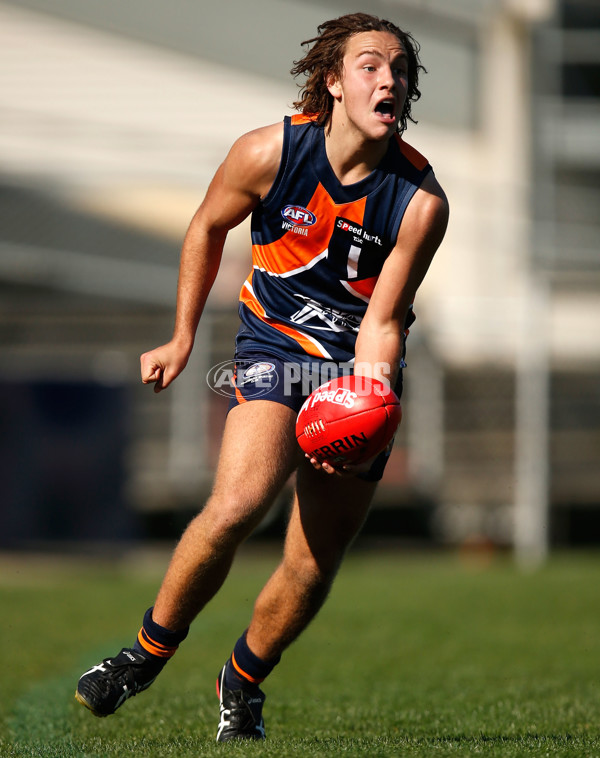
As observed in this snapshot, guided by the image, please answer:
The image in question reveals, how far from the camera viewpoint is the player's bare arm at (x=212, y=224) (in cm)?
401

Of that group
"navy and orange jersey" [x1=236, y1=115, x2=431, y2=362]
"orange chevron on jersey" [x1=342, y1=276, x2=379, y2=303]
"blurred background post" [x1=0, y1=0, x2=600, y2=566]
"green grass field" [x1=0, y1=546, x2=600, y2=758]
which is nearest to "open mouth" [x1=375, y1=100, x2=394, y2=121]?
"navy and orange jersey" [x1=236, y1=115, x2=431, y2=362]

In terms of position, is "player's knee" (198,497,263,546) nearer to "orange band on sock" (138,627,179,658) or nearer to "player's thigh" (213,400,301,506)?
"player's thigh" (213,400,301,506)

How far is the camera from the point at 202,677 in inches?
248

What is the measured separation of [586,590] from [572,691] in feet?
16.2

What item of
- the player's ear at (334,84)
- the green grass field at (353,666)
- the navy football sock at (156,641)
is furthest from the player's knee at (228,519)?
the player's ear at (334,84)

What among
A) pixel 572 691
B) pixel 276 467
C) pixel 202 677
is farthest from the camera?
pixel 202 677

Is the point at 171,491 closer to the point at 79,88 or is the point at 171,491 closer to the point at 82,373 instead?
the point at 82,373

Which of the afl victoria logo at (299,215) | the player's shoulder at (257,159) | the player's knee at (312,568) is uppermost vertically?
the player's shoulder at (257,159)

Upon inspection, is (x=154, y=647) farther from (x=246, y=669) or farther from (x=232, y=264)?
(x=232, y=264)

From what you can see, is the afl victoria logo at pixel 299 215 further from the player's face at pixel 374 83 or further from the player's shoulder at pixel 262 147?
the player's face at pixel 374 83

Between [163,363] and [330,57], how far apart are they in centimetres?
124

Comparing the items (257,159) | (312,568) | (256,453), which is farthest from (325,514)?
(257,159)

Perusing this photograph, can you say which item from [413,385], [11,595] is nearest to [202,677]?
[11,595]

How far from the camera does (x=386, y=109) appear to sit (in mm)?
3902
